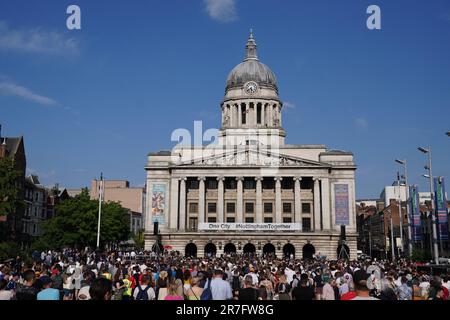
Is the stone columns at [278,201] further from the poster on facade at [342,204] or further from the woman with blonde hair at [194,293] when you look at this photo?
the woman with blonde hair at [194,293]

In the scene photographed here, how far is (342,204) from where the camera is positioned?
76.7 meters

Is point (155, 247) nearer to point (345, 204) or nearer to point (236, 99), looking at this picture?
point (345, 204)

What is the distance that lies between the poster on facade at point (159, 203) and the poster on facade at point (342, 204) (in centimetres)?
2933

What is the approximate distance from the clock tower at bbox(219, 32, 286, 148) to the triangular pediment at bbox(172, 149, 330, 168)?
41.2ft

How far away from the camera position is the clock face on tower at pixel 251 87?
100000mm

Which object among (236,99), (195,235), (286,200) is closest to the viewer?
(195,235)

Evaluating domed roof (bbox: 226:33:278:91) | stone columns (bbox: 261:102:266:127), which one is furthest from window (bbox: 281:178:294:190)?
domed roof (bbox: 226:33:278:91)

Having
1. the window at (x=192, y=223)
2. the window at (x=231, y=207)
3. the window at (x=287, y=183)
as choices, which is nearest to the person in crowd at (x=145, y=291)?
the window at (x=192, y=223)

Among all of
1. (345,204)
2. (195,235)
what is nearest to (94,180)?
(195,235)

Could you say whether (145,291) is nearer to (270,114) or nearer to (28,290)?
(28,290)

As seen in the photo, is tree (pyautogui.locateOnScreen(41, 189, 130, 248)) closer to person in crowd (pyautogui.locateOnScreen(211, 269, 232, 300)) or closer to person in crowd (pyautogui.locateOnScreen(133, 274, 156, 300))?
person in crowd (pyautogui.locateOnScreen(133, 274, 156, 300))

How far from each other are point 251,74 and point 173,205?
39.4 meters
